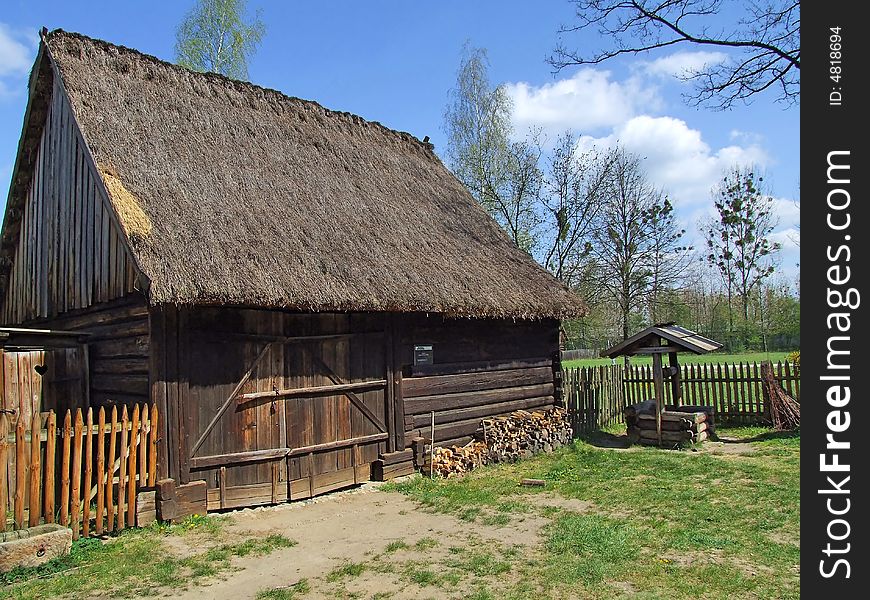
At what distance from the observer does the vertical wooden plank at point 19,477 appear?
6141 millimetres

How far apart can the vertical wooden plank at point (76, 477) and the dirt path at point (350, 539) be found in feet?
3.61

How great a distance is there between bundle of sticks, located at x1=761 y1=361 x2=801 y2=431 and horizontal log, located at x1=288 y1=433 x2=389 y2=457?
8.86 m

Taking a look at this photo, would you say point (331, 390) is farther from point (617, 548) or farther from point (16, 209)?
point (16, 209)

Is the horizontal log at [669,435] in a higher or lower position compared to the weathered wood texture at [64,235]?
lower

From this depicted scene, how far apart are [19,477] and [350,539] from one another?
3377 millimetres

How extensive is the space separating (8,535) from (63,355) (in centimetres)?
327

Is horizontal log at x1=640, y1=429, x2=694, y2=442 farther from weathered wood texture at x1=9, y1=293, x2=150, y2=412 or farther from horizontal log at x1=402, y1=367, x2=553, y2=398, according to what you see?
weathered wood texture at x1=9, y1=293, x2=150, y2=412

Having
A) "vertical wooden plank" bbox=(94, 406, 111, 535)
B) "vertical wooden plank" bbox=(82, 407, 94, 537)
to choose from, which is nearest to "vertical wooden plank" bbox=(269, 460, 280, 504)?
"vertical wooden plank" bbox=(94, 406, 111, 535)

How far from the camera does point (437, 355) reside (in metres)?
10.7

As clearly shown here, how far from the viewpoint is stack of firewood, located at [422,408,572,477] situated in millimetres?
10336

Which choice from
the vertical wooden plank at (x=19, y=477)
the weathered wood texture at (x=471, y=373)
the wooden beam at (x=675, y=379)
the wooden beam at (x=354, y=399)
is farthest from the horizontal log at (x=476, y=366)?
the vertical wooden plank at (x=19, y=477)

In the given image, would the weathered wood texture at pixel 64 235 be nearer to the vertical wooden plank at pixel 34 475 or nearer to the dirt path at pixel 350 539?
the vertical wooden plank at pixel 34 475
